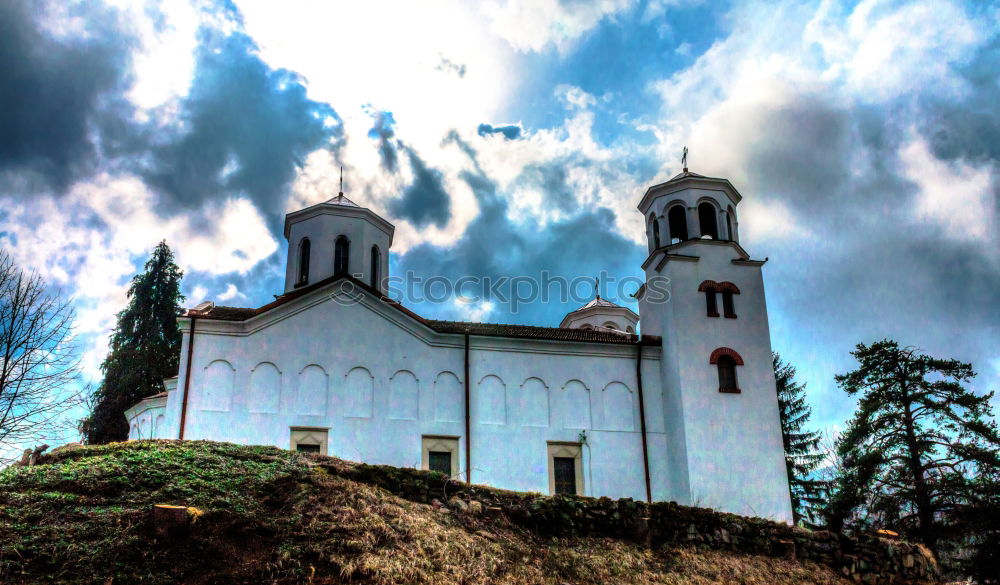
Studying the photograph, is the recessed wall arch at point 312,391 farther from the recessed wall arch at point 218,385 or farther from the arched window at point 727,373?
the arched window at point 727,373

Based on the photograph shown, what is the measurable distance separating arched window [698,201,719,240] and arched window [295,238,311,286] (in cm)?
1316

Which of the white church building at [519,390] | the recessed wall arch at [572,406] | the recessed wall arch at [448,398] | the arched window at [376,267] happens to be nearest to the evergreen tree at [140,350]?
the white church building at [519,390]

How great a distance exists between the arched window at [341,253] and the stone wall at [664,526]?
13314 mm

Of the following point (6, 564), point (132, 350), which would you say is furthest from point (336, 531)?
point (132, 350)

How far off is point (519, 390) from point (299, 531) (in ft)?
39.0

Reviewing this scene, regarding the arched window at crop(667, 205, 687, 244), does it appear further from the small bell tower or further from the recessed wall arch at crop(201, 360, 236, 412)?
the recessed wall arch at crop(201, 360, 236, 412)

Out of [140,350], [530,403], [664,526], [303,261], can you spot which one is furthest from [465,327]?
[140,350]

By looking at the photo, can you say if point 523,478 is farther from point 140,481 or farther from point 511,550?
point 140,481

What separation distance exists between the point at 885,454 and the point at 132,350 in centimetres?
2773

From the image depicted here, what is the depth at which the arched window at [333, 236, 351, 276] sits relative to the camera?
26719 millimetres

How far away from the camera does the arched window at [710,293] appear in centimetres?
2384

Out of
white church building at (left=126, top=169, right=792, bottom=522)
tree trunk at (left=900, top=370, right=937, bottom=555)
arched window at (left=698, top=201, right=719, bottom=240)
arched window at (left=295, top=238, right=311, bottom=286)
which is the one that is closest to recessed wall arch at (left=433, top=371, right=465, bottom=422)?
white church building at (left=126, top=169, right=792, bottom=522)

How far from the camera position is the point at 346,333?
2189cm

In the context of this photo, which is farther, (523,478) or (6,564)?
(523,478)
